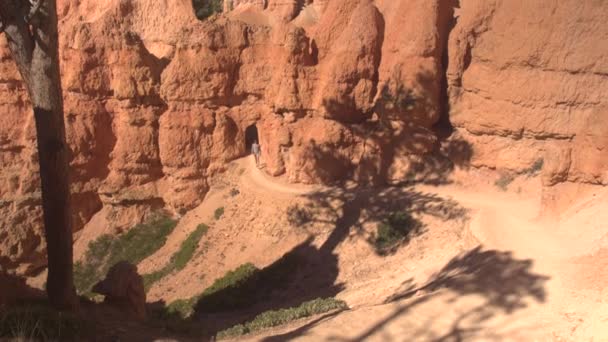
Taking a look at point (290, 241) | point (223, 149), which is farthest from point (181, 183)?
point (290, 241)

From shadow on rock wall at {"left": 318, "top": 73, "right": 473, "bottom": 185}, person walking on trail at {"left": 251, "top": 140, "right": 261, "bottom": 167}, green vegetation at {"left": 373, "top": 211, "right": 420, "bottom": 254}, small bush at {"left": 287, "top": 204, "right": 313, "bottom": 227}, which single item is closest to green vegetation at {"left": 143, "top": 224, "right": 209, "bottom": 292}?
person walking on trail at {"left": 251, "top": 140, "right": 261, "bottom": 167}

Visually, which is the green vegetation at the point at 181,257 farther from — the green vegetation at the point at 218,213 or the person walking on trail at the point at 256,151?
the person walking on trail at the point at 256,151

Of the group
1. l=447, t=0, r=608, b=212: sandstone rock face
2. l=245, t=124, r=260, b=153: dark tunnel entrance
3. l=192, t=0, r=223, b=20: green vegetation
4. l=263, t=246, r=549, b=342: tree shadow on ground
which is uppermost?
l=192, t=0, r=223, b=20: green vegetation

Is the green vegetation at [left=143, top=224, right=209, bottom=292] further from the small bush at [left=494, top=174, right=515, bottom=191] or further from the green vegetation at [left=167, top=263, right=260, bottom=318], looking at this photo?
the small bush at [left=494, top=174, right=515, bottom=191]

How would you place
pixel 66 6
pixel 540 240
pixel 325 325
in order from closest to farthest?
pixel 325 325, pixel 540 240, pixel 66 6

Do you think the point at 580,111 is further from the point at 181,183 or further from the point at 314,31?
the point at 181,183

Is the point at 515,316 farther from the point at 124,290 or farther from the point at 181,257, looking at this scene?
the point at 181,257

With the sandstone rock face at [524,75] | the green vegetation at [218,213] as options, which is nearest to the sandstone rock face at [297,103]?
the sandstone rock face at [524,75]
